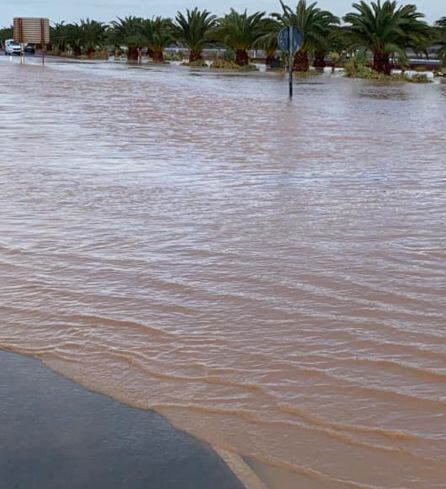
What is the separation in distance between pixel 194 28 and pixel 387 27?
17424 mm

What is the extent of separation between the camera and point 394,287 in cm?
498

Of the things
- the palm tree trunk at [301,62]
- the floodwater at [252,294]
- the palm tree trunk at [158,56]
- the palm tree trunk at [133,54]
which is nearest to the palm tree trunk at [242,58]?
Answer: the palm tree trunk at [301,62]

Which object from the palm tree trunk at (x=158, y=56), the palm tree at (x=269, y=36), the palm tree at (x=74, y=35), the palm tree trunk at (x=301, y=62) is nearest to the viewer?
the palm tree trunk at (x=301, y=62)

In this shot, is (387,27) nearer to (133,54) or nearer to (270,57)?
(270,57)

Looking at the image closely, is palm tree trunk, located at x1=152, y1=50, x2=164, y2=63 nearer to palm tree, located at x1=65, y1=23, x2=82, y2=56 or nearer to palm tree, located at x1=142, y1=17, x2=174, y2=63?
palm tree, located at x1=142, y1=17, x2=174, y2=63

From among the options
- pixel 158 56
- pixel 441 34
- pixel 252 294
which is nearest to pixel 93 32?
pixel 158 56

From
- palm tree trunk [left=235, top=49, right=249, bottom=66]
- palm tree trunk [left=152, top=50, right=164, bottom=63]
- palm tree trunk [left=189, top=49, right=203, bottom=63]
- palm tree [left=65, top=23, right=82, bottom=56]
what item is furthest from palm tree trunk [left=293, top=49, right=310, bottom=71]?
palm tree [left=65, top=23, right=82, bottom=56]

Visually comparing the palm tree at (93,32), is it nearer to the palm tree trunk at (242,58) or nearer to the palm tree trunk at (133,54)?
the palm tree trunk at (133,54)

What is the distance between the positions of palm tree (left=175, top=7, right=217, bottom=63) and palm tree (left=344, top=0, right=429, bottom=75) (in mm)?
14086

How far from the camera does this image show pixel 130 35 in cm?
5756

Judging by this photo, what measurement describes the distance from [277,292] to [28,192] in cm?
366

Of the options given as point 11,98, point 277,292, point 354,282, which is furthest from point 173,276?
point 11,98

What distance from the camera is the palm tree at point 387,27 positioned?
35031 millimetres

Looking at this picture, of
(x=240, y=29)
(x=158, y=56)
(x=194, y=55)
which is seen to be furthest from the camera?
(x=158, y=56)
